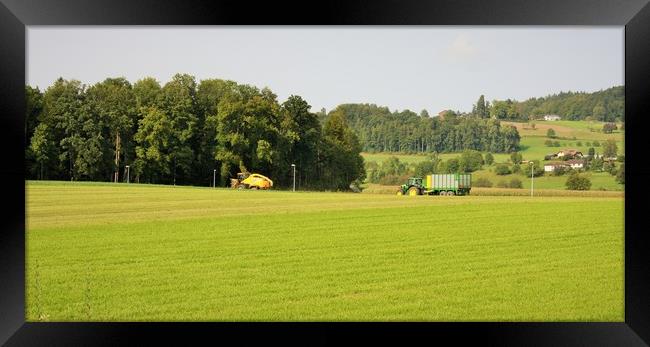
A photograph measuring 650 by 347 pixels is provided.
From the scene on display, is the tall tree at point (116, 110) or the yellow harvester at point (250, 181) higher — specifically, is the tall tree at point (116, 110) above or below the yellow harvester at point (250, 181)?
above

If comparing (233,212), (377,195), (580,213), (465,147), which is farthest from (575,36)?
(233,212)

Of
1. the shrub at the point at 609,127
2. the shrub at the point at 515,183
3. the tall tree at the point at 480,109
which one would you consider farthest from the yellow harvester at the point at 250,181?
the shrub at the point at 609,127

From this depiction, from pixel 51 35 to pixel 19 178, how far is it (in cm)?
824

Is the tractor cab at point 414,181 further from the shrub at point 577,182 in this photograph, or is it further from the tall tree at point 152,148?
the tall tree at point 152,148

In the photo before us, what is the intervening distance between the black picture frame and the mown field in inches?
28.5

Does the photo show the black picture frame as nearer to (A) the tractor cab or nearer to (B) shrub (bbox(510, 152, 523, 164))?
(B) shrub (bbox(510, 152, 523, 164))

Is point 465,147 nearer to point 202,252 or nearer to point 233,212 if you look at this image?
point 233,212

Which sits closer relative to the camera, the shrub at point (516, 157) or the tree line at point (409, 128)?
the tree line at point (409, 128)

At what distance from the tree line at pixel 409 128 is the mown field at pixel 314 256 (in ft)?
5.13

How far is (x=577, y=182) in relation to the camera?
52.4 ft

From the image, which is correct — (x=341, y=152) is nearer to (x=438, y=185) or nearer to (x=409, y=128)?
(x=409, y=128)

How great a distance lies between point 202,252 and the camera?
10039 millimetres

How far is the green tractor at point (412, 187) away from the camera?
16109 mm

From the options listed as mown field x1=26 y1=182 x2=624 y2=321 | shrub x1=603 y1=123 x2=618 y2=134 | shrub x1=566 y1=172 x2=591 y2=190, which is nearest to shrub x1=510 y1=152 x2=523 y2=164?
mown field x1=26 y1=182 x2=624 y2=321
